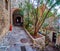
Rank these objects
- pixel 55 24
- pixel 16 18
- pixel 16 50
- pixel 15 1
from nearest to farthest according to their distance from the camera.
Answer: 1. pixel 16 50
2. pixel 55 24
3. pixel 15 1
4. pixel 16 18

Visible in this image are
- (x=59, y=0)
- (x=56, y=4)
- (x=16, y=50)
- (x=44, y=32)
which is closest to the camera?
(x=16, y=50)

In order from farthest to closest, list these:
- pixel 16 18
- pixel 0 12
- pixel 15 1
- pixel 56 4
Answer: pixel 16 18
pixel 15 1
pixel 56 4
pixel 0 12

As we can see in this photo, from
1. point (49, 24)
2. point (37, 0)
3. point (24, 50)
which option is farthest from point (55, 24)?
point (24, 50)

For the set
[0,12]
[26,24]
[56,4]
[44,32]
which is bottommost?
[44,32]

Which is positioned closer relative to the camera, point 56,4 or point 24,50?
point 24,50

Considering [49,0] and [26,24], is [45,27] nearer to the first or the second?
[26,24]

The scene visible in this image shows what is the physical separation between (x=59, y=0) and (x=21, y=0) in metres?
7.74

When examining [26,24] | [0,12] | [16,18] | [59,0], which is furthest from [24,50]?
[16,18]

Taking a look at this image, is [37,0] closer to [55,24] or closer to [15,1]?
[55,24]

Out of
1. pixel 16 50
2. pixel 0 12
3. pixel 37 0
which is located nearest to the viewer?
pixel 16 50

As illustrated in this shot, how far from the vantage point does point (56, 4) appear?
6.78 meters

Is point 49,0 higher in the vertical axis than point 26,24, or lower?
higher

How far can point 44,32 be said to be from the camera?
12234mm

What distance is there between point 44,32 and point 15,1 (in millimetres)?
5183
